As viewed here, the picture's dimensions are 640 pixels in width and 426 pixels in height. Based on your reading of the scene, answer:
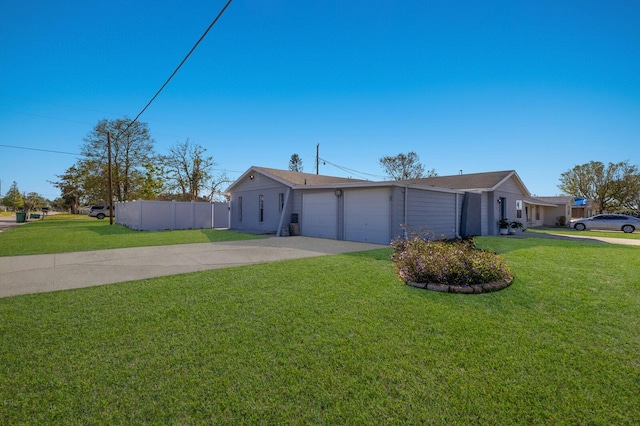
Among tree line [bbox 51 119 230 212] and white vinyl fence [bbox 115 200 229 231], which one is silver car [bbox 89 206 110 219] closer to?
tree line [bbox 51 119 230 212]

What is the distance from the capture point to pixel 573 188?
3872cm

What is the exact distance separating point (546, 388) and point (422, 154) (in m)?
37.1

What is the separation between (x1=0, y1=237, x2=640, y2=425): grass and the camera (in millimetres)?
2039

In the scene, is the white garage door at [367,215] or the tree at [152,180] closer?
the white garage door at [367,215]

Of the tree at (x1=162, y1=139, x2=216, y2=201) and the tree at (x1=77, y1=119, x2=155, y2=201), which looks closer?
the tree at (x1=77, y1=119, x2=155, y2=201)

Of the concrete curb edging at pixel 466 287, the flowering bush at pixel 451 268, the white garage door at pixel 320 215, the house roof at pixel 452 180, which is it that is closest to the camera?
→ the concrete curb edging at pixel 466 287

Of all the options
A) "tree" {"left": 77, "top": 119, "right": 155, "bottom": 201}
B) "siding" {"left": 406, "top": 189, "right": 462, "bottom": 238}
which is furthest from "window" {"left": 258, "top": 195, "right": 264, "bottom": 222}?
"tree" {"left": 77, "top": 119, "right": 155, "bottom": 201}

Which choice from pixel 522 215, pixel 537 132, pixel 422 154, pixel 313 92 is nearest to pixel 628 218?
pixel 522 215

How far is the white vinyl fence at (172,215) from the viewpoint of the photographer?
18625 millimetres

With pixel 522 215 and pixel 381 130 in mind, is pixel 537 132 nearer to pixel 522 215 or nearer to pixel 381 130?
pixel 522 215

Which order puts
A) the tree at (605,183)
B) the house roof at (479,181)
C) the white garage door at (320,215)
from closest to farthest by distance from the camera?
the white garage door at (320,215) → the house roof at (479,181) → the tree at (605,183)

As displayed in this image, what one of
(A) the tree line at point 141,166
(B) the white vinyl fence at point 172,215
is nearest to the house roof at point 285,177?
(B) the white vinyl fence at point 172,215

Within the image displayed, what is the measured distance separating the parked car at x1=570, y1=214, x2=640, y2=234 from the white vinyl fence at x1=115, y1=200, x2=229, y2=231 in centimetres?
2618

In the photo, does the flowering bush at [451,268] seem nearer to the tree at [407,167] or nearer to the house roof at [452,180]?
the house roof at [452,180]
